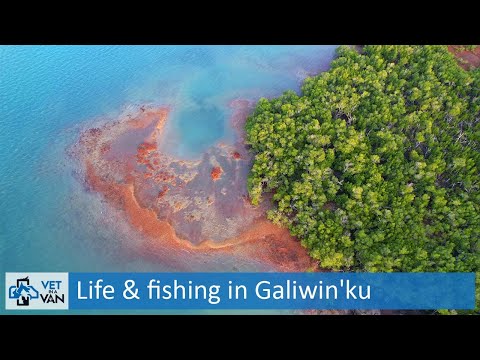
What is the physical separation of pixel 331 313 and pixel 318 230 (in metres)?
5.46

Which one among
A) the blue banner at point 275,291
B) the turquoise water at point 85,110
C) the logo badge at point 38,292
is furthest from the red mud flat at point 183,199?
the logo badge at point 38,292

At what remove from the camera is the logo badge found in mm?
22172

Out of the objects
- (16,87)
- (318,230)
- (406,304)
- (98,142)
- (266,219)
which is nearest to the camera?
(406,304)

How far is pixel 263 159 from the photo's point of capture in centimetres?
2880

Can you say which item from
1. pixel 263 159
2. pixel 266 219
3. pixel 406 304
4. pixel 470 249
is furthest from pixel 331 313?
pixel 263 159

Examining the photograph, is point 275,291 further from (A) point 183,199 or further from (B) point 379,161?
(B) point 379,161

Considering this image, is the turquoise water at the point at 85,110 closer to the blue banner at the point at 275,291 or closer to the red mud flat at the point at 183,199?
the red mud flat at the point at 183,199

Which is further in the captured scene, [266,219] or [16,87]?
[16,87]

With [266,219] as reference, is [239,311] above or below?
below

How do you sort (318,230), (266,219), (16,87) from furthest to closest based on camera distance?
(16,87), (266,219), (318,230)

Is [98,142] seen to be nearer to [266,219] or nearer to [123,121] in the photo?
[123,121]

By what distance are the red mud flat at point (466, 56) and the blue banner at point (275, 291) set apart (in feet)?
72.5

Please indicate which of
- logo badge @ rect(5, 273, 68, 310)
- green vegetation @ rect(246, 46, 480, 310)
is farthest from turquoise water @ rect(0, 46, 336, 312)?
green vegetation @ rect(246, 46, 480, 310)

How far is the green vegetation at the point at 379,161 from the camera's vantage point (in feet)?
82.3
